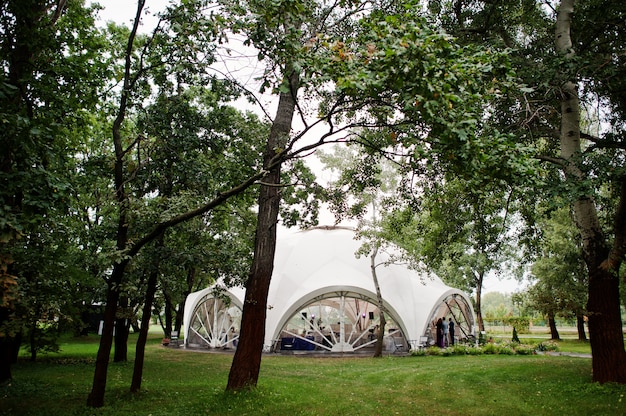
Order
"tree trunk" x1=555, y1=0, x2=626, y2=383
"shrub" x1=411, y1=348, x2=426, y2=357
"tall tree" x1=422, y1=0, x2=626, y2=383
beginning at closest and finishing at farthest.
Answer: "tall tree" x1=422, y1=0, x2=626, y2=383
"tree trunk" x1=555, y1=0, x2=626, y2=383
"shrub" x1=411, y1=348, x2=426, y2=357

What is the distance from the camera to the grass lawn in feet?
23.8

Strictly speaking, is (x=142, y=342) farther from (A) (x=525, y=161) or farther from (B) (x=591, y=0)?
(B) (x=591, y=0)

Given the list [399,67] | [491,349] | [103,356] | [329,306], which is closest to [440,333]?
[491,349]

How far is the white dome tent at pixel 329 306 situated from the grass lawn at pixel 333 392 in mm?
5464

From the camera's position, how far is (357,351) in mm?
18953

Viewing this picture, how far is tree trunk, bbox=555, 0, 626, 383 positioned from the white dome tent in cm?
888

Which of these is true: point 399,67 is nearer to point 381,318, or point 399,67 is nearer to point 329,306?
point 381,318

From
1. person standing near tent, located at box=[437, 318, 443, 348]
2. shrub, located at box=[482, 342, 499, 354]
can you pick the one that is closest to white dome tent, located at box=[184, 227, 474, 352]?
person standing near tent, located at box=[437, 318, 443, 348]

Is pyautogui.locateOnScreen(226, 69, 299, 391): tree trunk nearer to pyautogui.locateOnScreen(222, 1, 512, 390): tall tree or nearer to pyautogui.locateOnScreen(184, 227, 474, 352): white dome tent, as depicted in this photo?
pyautogui.locateOnScreen(222, 1, 512, 390): tall tree

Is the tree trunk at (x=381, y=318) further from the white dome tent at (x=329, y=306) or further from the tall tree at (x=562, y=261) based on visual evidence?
the tall tree at (x=562, y=261)

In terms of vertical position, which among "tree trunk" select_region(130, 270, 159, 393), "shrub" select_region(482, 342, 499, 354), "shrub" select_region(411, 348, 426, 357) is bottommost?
"shrub" select_region(411, 348, 426, 357)

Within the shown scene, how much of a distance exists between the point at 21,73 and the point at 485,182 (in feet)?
26.1

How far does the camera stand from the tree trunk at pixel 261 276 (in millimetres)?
8016

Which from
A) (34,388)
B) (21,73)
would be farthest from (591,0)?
(34,388)
